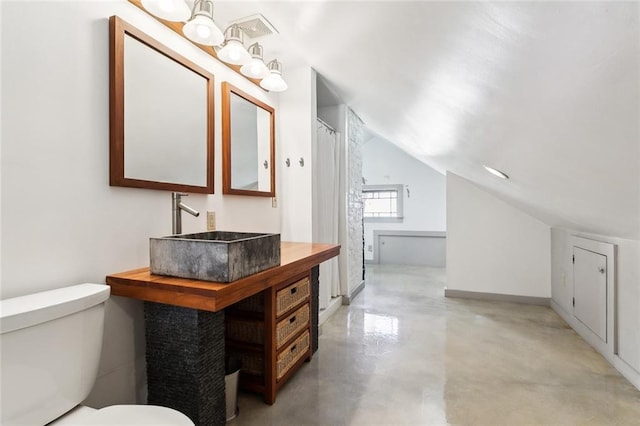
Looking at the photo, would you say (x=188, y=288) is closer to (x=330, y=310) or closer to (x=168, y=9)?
(x=168, y=9)

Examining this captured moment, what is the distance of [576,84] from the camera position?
87 cm

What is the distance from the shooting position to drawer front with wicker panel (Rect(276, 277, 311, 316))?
1712 millimetres

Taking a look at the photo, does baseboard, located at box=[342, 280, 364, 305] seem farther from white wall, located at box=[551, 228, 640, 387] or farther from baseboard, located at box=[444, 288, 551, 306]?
white wall, located at box=[551, 228, 640, 387]

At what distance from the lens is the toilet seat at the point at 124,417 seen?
0.94 m

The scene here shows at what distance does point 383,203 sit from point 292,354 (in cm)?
460

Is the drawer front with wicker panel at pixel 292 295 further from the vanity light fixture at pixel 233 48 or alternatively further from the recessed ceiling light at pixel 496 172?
the recessed ceiling light at pixel 496 172

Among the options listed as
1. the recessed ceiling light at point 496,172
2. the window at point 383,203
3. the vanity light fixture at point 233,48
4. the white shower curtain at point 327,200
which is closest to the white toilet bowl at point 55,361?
the vanity light fixture at point 233,48

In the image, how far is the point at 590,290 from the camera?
234 cm

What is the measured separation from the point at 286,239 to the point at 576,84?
205 cm

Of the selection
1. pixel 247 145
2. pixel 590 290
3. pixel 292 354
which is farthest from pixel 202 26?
pixel 590 290

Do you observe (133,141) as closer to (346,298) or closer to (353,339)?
(353,339)

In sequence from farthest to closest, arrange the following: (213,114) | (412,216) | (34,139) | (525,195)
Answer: (412,216) < (525,195) < (213,114) < (34,139)

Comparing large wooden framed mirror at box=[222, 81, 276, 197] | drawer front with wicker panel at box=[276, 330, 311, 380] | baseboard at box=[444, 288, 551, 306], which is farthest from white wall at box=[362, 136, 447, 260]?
drawer front with wicker panel at box=[276, 330, 311, 380]

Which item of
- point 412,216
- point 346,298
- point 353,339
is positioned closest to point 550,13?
point 353,339
